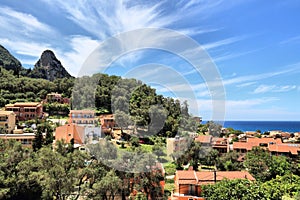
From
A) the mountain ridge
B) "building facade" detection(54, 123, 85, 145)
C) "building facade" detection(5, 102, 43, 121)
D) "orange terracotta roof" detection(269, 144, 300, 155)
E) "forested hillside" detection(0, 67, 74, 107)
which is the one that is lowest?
"orange terracotta roof" detection(269, 144, 300, 155)

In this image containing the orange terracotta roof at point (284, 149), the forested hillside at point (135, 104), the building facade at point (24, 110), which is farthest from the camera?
the building facade at point (24, 110)

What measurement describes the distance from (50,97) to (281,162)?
57.7ft

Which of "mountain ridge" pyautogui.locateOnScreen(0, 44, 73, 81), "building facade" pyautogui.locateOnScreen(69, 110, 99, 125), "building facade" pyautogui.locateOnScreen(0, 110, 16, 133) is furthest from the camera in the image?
"mountain ridge" pyautogui.locateOnScreen(0, 44, 73, 81)

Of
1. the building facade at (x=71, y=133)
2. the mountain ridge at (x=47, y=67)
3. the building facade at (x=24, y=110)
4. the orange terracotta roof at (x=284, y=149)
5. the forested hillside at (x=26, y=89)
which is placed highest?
the mountain ridge at (x=47, y=67)

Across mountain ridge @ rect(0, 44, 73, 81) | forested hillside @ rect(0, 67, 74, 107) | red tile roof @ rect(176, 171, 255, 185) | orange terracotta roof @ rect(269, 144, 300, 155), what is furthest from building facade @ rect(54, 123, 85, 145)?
mountain ridge @ rect(0, 44, 73, 81)

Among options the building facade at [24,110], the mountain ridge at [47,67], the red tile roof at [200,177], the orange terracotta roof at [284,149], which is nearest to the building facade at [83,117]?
the building facade at [24,110]

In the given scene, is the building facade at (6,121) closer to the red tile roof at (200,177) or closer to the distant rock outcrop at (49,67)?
the red tile roof at (200,177)

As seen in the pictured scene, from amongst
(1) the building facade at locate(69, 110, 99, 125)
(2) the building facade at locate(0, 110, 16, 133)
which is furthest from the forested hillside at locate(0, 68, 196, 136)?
(2) the building facade at locate(0, 110, 16, 133)

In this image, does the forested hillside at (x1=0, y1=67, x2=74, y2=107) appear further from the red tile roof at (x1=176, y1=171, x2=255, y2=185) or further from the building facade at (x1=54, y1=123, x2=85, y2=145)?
the red tile roof at (x1=176, y1=171, x2=255, y2=185)

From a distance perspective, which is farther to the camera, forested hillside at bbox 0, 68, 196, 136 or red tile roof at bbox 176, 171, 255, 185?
forested hillside at bbox 0, 68, 196, 136

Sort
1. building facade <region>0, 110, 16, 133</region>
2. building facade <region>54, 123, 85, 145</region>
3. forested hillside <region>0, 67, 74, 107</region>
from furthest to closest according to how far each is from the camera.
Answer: forested hillside <region>0, 67, 74, 107</region> → building facade <region>0, 110, 16, 133</region> → building facade <region>54, 123, 85, 145</region>

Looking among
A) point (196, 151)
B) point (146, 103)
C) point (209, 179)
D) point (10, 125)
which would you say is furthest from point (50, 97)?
point (209, 179)

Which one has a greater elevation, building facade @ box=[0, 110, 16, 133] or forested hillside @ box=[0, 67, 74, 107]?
forested hillside @ box=[0, 67, 74, 107]

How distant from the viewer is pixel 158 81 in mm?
5766
